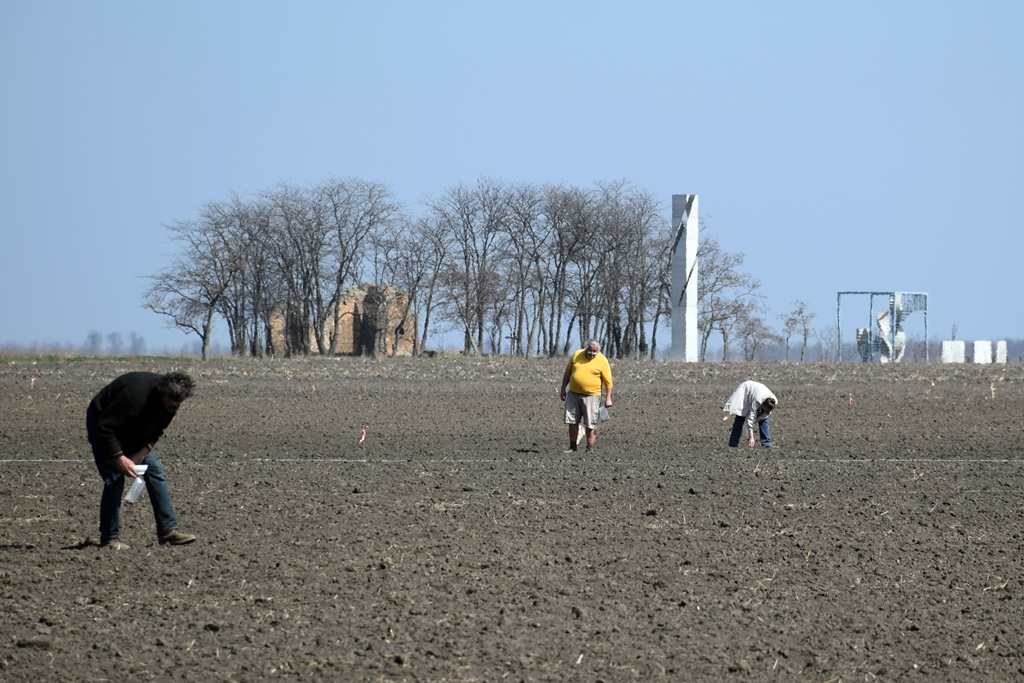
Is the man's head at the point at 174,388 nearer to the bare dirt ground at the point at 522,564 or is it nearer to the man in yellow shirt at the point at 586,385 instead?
the bare dirt ground at the point at 522,564

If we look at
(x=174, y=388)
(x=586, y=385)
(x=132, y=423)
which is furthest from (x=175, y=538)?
(x=586, y=385)

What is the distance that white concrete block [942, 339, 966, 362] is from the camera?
2159 inches

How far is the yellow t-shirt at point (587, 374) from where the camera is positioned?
1553cm

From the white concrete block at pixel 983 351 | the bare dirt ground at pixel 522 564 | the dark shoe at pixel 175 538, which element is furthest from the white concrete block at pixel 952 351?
the dark shoe at pixel 175 538

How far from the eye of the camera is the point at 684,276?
4572cm

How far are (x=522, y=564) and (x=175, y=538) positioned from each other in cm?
287

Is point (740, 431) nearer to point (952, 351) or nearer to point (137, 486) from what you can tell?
point (137, 486)

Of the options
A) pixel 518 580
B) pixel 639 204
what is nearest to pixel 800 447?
pixel 518 580

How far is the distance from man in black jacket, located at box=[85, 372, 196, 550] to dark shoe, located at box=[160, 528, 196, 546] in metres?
0.26

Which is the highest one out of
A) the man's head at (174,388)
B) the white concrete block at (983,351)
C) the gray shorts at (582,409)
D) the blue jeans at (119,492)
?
the white concrete block at (983,351)

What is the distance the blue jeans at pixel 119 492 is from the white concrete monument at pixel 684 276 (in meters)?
38.2

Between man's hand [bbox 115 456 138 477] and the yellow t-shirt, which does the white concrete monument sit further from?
man's hand [bbox 115 456 138 477]

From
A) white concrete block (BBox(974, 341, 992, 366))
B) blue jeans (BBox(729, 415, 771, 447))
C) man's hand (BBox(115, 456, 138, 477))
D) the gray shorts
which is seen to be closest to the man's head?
man's hand (BBox(115, 456, 138, 477))

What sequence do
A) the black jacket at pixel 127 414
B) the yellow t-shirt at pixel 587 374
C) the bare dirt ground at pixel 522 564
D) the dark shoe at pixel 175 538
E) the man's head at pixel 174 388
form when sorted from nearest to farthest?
the bare dirt ground at pixel 522 564 < the man's head at pixel 174 388 < the black jacket at pixel 127 414 < the dark shoe at pixel 175 538 < the yellow t-shirt at pixel 587 374
